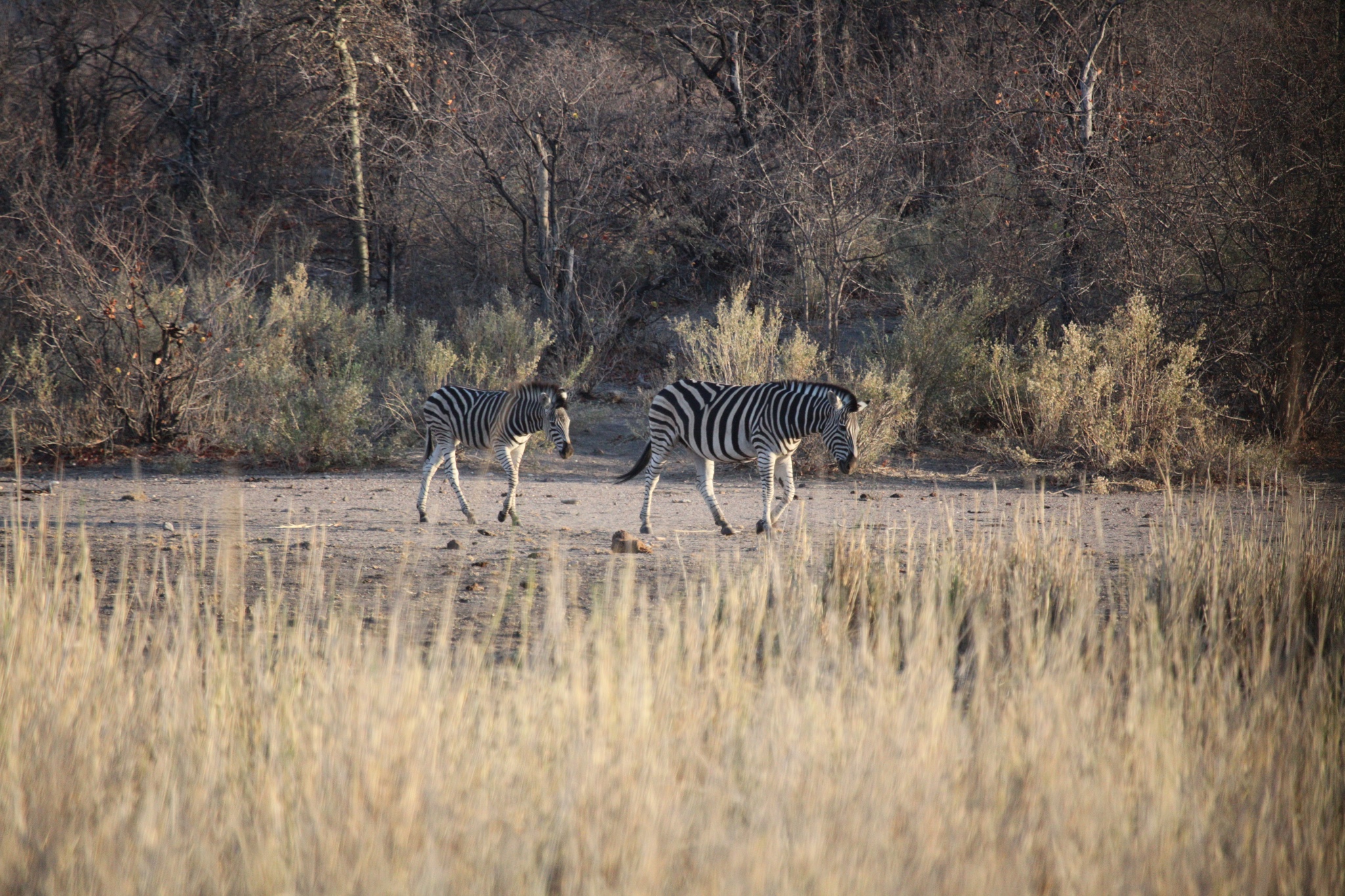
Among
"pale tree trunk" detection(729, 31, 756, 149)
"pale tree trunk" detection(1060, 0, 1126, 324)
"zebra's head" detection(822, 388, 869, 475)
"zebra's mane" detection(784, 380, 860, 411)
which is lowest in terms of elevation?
"zebra's head" detection(822, 388, 869, 475)

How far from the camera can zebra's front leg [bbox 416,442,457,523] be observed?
8.64 meters

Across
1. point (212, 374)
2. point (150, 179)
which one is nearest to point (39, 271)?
point (212, 374)

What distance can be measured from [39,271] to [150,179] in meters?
5.23

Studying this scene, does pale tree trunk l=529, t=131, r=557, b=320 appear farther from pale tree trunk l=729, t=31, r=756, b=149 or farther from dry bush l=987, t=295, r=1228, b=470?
dry bush l=987, t=295, r=1228, b=470

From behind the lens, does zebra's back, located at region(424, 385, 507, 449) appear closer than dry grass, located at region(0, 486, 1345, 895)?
No

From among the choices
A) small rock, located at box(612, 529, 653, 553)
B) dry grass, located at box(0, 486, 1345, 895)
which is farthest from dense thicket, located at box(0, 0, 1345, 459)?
dry grass, located at box(0, 486, 1345, 895)

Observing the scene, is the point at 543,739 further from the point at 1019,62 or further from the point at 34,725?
the point at 1019,62

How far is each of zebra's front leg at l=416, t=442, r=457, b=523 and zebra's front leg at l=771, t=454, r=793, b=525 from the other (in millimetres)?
2770

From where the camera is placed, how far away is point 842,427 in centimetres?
816

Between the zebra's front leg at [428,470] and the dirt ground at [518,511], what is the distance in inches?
8.2

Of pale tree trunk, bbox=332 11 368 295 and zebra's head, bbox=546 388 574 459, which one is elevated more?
pale tree trunk, bbox=332 11 368 295

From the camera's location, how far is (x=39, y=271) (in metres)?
13.6

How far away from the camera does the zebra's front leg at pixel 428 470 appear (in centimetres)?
864

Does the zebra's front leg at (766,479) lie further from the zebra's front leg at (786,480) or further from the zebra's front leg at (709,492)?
the zebra's front leg at (709,492)
